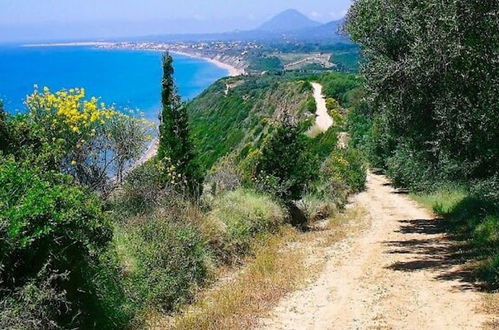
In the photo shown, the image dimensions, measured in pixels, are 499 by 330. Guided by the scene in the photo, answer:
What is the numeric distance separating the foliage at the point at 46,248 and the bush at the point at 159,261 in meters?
1.36

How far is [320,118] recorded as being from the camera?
8756 centimetres

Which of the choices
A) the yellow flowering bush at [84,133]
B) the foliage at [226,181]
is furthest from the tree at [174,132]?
the yellow flowering bush at [84,133]

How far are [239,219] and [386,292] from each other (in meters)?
4.34

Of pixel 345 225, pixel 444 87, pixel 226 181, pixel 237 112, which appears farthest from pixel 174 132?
pixel 237 112

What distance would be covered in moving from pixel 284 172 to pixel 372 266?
20.8ft

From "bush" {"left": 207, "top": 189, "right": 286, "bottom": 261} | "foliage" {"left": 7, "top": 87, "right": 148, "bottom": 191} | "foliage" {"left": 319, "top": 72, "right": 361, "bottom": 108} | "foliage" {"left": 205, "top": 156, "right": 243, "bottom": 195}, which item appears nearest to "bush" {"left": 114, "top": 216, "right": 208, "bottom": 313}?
"bush" {"left": 207, "top": 189, "right": 286, "bottom": 261}

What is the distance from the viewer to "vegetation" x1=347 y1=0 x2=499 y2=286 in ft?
34.7

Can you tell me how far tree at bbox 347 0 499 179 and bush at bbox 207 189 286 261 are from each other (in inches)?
158

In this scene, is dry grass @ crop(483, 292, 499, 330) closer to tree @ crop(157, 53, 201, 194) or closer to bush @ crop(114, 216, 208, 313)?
bush @ crop(114, 216, 208, 313)

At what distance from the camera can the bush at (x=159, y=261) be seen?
9281 mm

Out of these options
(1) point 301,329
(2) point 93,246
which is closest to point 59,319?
(2) point 93,246

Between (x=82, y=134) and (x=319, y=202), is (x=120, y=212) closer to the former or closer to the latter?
(x=82, y=134)

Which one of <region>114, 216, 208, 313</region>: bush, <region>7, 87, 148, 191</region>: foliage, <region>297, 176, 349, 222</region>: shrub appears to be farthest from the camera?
<region>297, 176, 349, 222</region>: shrub

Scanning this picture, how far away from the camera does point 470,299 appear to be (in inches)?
380
